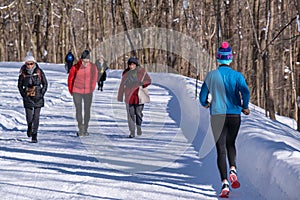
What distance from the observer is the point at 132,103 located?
1174cm

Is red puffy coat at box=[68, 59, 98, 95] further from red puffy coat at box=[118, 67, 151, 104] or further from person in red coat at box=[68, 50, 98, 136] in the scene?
red puffy coat at box=[118, 67, 151, 104]

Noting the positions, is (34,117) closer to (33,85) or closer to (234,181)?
(33,85)

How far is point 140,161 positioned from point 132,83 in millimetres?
2891

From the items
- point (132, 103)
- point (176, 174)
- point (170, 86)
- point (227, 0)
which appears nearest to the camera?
point (176, 174)

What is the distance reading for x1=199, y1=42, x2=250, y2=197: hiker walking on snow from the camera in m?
6.55

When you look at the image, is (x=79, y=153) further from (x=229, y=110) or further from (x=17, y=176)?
(x=229, y=110)

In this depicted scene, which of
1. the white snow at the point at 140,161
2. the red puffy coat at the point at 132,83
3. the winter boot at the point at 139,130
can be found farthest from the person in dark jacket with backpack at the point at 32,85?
the winter boot at the point at 139,130

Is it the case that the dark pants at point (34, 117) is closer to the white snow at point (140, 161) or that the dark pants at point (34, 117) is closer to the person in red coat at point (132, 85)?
the white snow at point (140, 161)

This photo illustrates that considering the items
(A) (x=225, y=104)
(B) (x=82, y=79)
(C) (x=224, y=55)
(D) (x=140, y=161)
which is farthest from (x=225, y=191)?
(B) (x=82, y=79)

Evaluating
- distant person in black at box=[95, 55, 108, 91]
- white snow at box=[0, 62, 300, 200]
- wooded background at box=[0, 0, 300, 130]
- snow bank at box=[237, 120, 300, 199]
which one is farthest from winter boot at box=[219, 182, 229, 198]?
wooded background at box=[0, 0, 300, 130]

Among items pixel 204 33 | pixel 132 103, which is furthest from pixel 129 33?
pixel 132 103

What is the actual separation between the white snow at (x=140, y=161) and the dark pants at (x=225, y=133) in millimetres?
416

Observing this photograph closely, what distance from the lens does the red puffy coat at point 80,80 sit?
1150 cm

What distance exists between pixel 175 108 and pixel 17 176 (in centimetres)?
1102
